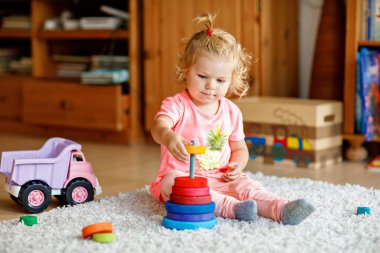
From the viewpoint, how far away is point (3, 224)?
174 centimetres

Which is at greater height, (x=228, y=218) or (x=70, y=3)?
(x=70, y=3)

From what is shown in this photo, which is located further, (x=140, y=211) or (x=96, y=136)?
(x=96, y=136)

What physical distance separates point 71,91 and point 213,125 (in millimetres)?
1554

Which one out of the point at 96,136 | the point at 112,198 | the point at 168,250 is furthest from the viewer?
the point at 96,136

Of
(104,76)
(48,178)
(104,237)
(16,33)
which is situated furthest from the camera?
(16,33)

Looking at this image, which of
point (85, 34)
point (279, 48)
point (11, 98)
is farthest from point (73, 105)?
point (279, 48)

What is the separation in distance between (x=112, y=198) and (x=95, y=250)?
56cm

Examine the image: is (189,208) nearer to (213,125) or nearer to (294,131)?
(213,125)

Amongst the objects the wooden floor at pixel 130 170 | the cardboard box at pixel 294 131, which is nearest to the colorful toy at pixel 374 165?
the wooden floor at pixel 130 170

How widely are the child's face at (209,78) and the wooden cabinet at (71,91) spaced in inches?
53.7

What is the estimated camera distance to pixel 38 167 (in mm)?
1927

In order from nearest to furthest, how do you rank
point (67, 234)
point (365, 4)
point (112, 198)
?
point (67, 234), point (112, 198), point (365, 4)

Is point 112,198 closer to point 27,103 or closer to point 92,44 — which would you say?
point 27,103

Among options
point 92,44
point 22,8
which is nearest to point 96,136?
point 92,44
